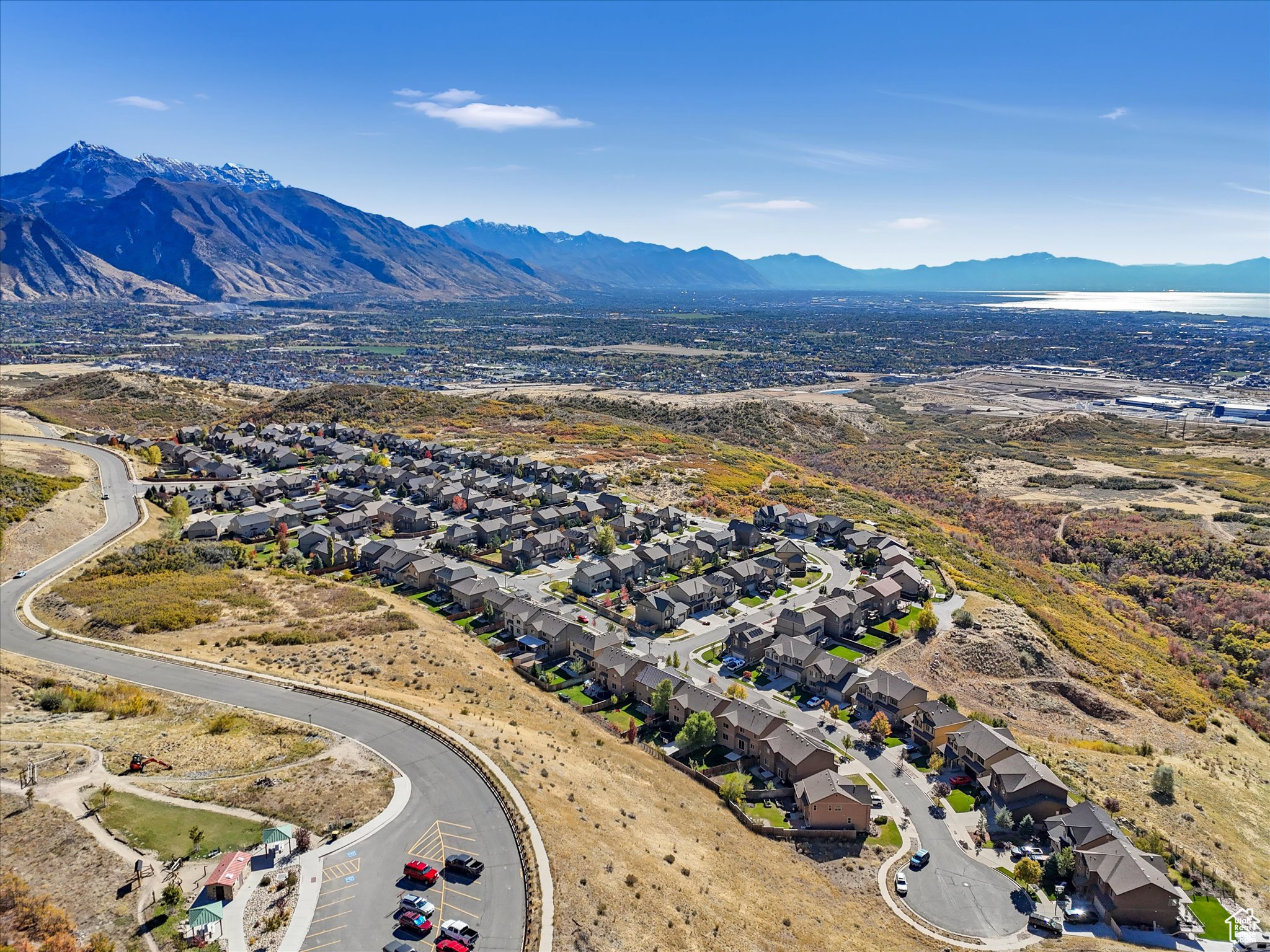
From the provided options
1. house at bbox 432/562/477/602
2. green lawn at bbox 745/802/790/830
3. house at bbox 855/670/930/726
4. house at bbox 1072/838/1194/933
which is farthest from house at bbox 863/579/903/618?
house at bbox 432/562/477/602

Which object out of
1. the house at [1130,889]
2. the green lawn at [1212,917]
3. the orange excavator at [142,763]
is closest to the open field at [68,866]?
the orange excavator at [142,763]

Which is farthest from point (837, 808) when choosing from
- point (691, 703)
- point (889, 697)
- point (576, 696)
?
point (576, 696)

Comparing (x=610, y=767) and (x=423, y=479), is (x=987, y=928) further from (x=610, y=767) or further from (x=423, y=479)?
(x=423, y=479)

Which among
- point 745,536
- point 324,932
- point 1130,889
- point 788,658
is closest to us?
point 324,932

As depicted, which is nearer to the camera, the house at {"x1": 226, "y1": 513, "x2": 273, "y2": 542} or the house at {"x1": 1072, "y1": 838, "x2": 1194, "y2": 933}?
the house at {"x1": 1072, "y1": 838, "x2": 1194, "y2": 933}

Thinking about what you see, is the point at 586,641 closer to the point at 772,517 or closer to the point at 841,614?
the point at 841,614

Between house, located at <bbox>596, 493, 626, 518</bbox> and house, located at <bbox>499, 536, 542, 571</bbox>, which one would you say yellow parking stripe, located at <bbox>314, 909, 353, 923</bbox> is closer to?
house, located at <bbox>499, 536, 542, 571</bbox>
